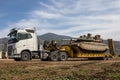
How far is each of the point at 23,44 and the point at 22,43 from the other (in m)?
0.16

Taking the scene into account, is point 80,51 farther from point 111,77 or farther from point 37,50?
point 111,77

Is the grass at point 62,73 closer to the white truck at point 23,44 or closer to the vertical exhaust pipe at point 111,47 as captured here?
the white truck at point 23,44

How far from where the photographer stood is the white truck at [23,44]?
101 feet

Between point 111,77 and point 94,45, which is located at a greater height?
point 94,45

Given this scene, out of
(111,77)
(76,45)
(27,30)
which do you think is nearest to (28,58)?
(27,30)

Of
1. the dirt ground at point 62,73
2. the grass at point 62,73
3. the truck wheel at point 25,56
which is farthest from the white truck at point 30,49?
the grass at point 62,73

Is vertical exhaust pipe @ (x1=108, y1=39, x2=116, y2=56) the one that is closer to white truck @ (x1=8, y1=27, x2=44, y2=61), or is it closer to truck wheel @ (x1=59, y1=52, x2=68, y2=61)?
truck wheel @ (x1=59, y1=52, x2=68, y2=61)

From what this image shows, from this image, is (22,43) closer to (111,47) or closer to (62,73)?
(111,47)

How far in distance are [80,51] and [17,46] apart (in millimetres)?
7911

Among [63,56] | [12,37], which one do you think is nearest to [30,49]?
[12,37]

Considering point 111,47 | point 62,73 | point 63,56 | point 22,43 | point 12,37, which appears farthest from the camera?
point 111,47

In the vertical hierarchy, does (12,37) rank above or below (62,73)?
above

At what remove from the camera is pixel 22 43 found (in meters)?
30.9

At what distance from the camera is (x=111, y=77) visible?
46.6 feet
